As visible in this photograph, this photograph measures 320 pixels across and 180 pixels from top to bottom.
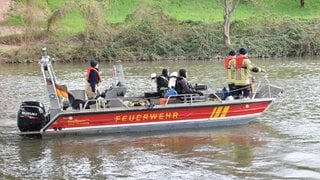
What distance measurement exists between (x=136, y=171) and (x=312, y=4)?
160ft

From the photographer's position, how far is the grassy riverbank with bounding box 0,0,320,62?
1705 inches

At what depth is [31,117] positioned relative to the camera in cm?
1576

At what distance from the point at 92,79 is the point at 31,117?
2.22 meters

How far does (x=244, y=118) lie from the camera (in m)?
17.3

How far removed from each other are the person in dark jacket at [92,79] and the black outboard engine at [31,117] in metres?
1.70

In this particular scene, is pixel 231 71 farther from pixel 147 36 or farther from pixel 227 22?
pixel 227 22

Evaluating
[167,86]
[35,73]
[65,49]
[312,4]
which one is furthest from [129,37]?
[167,86]

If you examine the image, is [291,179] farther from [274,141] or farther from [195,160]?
[274,141]

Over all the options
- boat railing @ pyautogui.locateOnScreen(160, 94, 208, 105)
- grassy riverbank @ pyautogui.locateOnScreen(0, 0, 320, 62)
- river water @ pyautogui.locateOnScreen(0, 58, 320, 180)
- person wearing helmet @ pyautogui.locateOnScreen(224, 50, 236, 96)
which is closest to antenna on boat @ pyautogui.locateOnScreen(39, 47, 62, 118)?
river water @ pyautogui.locateOnScreen(0, 58, 320, 180)

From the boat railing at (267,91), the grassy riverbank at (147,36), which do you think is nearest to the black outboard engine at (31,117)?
the boat railing at (267,91)

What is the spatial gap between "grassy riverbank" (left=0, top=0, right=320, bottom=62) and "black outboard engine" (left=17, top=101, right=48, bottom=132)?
27.2 m

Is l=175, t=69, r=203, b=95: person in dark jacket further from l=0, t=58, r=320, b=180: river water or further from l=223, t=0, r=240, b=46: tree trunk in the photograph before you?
l=223, t=0, r=240, b=46: tree trunk

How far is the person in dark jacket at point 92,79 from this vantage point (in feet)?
54.9

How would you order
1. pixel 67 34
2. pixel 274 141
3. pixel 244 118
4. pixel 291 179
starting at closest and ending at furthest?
pixel 291 179, pixel 274 141, pixel 244 118, pixel 67 34
